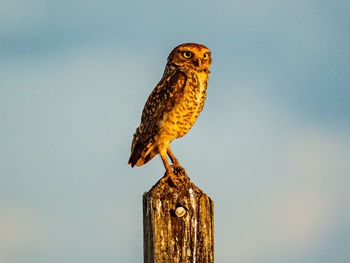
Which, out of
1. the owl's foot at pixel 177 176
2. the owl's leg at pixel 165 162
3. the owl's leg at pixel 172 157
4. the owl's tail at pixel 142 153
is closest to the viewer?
the owl's foot at pixel 177 176

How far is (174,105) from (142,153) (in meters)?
0.77

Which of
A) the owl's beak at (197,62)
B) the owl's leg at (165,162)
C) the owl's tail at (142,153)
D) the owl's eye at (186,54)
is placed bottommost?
the owl's leg at (165,162)

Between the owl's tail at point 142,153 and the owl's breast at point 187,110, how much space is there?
311mm

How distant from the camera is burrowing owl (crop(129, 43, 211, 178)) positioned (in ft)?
18.8

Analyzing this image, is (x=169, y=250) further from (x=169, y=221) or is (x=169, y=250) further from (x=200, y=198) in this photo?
(x=200, y=198)

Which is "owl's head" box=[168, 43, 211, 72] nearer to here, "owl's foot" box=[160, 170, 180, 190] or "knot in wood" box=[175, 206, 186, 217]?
"owl's foot" box=[160, 170, 180, 190]

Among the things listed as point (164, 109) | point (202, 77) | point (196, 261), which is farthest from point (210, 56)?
point (196, 261)

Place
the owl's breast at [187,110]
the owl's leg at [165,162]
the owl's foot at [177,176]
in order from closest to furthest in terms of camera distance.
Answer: the owl's foot at [177,176] → the owl's leg at [165,162] → the owl's breast at [187,110]

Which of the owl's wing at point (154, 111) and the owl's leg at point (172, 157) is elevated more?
the owl's wing at point (154, 111)

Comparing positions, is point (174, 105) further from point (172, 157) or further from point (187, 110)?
point (172, 157)

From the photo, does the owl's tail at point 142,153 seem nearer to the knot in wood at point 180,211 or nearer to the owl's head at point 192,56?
the owl's head at point 192,56

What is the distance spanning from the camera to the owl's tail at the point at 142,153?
5895 millimetres

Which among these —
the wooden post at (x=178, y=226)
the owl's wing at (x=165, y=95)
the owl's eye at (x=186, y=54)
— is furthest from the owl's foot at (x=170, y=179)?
the owl's eye at (x=186, y=54)

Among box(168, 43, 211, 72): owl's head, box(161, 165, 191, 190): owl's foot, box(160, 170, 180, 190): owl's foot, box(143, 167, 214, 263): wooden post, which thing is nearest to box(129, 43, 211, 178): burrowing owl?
box(168, 43, 211, 72): owl's head
